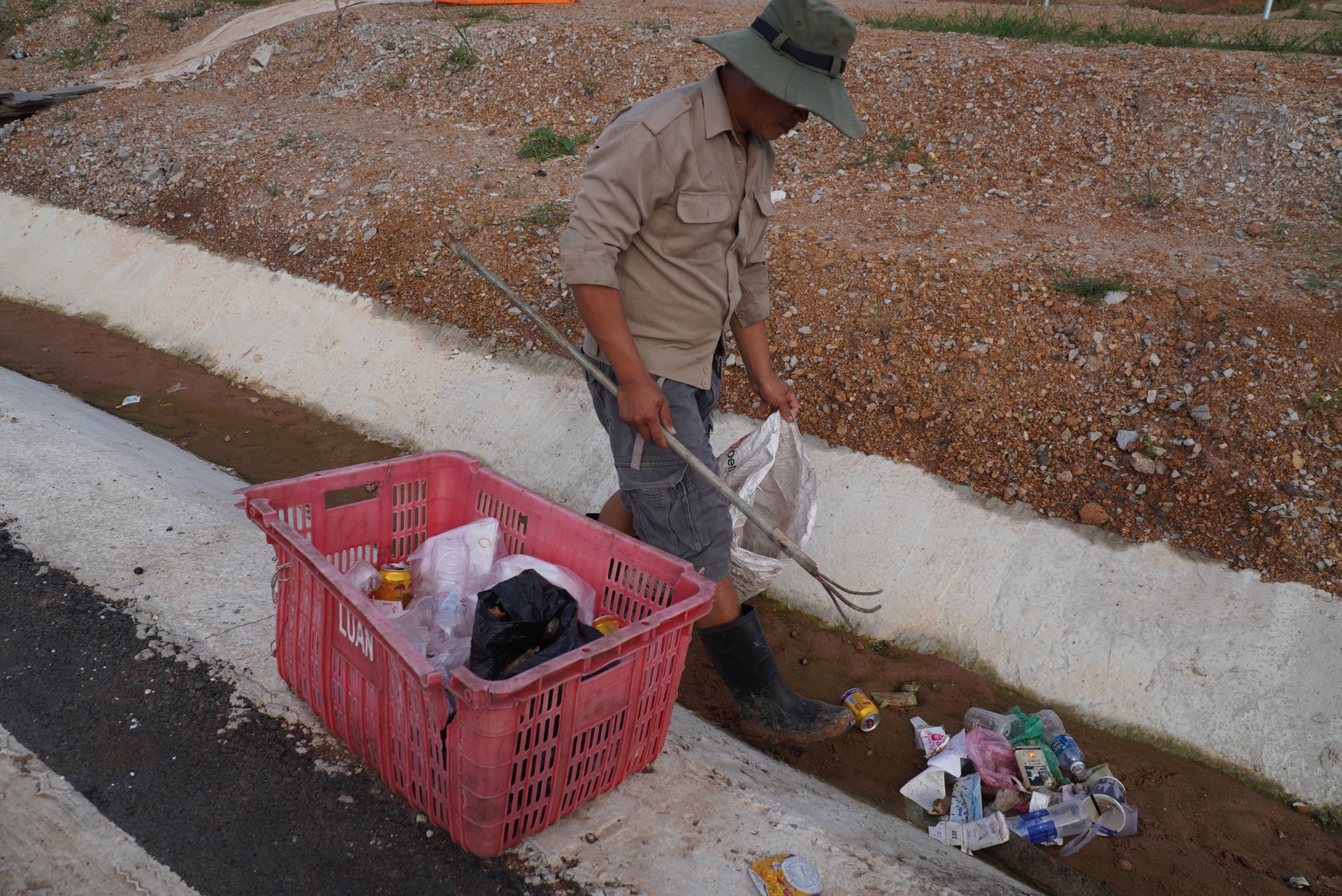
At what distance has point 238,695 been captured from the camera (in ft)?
7.70

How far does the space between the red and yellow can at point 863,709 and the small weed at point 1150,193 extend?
3.39 m

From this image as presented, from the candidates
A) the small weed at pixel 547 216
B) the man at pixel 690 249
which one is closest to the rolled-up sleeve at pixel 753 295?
the man at pixel 690 249

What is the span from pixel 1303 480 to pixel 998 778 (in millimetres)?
1725

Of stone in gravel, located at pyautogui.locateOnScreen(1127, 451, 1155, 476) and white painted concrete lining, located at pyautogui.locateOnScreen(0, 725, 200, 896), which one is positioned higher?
stone in gravel, located at pyautogui.locateOnScreen(1127, 451, 1155, 476)

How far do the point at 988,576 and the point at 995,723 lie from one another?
697 mm

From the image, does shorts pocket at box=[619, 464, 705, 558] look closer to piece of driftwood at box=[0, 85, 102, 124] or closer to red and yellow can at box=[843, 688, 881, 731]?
red and yellow can at box=[843, 688, 881, 731]

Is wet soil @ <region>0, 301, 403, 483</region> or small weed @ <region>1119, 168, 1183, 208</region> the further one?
small weed @ <region>1119, 168, 1183, 208</region>

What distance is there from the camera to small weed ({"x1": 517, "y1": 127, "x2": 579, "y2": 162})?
6492 mm

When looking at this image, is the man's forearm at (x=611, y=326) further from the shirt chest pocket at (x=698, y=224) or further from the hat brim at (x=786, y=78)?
the hat brim at (x=786, y=78)

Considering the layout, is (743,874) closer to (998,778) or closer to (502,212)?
(998,778)

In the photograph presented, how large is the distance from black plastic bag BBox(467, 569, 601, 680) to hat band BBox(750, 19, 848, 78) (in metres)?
1.40

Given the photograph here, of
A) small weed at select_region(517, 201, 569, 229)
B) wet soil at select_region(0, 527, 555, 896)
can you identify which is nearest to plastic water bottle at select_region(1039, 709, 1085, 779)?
wet soil at select_region(0, 527, 555, 896)

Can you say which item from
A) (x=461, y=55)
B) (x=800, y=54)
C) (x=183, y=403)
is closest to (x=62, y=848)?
(x=800, y=54)

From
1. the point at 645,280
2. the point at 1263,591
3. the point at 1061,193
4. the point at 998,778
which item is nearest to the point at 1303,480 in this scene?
the point at 1263,591
